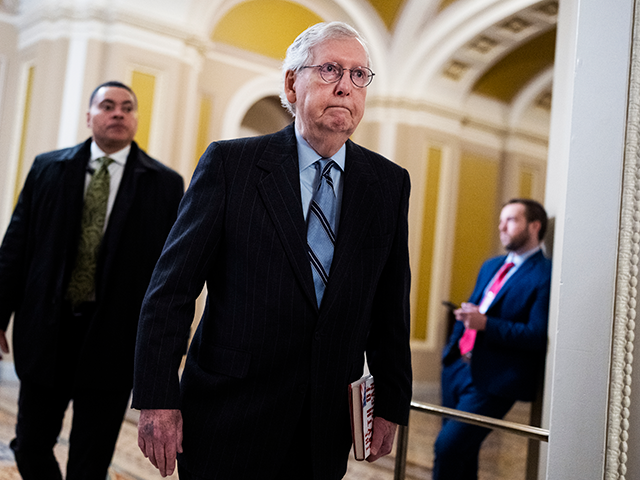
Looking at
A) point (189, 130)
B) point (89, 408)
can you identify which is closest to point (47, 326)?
point (89, 408)

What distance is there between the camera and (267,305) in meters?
1.59

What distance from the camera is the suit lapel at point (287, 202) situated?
160 cm

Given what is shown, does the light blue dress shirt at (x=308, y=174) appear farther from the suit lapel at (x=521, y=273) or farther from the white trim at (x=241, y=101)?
the white trim at (x=241, y=101)

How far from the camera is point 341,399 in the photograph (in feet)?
5.54

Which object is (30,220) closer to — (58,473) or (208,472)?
(58,473)

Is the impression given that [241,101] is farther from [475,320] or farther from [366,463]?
[475,320]

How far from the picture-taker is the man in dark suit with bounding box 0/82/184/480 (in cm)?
261

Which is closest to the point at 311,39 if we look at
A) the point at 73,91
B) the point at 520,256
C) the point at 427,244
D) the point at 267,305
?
the point at 267,305

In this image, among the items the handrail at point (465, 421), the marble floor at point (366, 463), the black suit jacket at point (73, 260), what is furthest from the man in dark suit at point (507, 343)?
the black suit jacket at point (73, 260)

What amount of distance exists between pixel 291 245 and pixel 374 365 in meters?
0.45

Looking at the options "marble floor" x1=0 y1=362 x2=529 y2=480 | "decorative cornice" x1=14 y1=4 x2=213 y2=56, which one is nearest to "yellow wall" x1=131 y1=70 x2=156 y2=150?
"decorative cornice" x1=14 y1=4 x2=213 y2=56

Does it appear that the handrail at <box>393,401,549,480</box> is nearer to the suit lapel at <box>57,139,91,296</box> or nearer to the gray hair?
the gray hair

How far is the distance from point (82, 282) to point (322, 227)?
1.40m

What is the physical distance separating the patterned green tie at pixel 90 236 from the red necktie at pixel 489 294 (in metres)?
1.91
